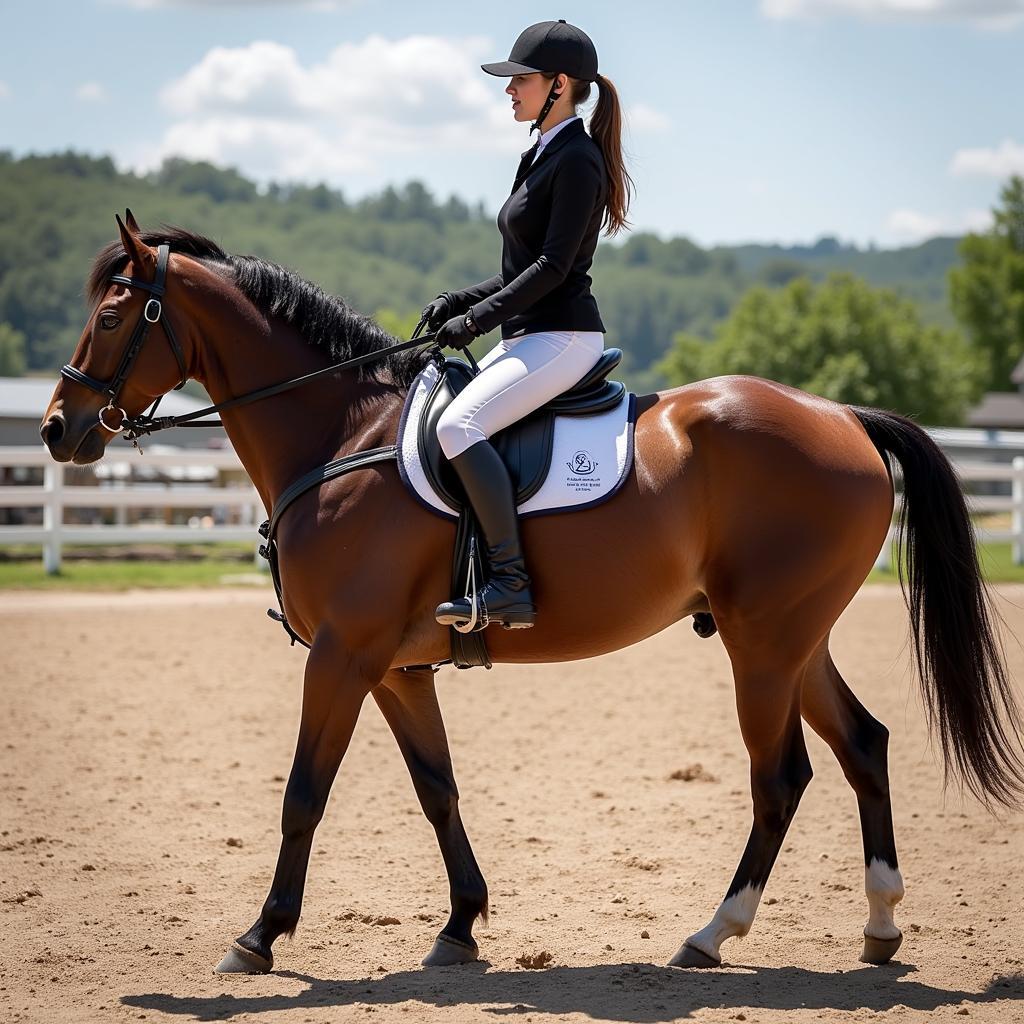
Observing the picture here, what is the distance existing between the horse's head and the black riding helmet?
1568 mm

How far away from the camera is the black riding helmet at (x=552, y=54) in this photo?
4.64 meters

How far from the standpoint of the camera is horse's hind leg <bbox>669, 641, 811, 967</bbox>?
460cm

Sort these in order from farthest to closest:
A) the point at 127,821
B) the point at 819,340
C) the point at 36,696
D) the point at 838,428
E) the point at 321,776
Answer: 1. the point at 819,340
2. the point at 36,696
3. the point at 127,821
4. the point at 838,428
5. the point at 321,776

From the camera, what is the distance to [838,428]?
4.89m

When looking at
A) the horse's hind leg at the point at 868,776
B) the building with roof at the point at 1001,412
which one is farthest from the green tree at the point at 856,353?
the horse's hind leg at the point at 868,776

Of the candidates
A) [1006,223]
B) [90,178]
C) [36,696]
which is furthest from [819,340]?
[90,178]

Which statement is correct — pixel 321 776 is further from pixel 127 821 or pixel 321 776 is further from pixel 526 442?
pixel 127 821

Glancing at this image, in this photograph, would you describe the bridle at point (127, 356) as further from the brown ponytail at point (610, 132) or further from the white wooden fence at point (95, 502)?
the white wooden fence at point (95, 502)

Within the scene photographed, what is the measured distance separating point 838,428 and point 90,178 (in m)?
201

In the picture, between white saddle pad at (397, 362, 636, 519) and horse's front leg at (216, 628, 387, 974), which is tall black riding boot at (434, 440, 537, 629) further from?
horse's front leg at (216, 628, 387, 974)

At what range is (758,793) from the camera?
15.5ft

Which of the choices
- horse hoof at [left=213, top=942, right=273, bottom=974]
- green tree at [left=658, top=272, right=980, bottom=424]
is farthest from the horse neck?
green tree at [left=658, top=272, right=980, bottom=424]

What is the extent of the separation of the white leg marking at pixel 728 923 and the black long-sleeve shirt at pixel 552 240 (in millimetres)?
2280

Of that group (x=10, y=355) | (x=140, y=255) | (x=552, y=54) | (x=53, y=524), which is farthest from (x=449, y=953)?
(x=10, y=355)
